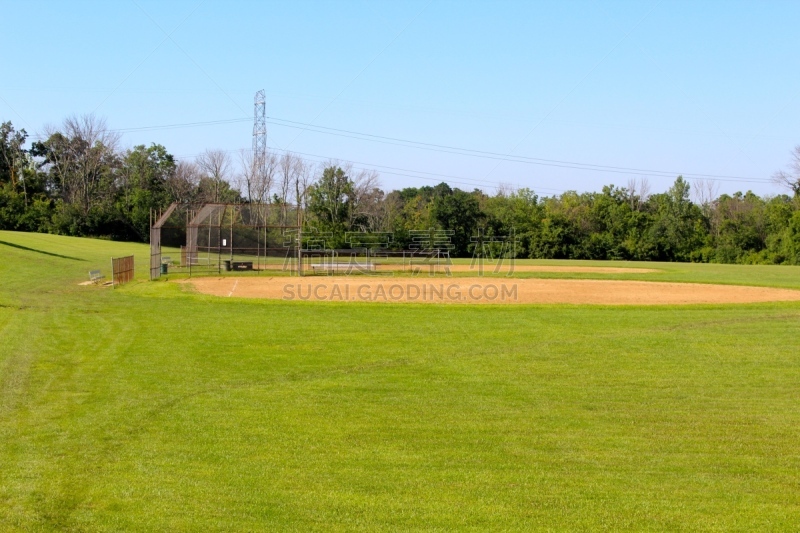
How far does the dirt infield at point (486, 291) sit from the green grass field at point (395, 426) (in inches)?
311

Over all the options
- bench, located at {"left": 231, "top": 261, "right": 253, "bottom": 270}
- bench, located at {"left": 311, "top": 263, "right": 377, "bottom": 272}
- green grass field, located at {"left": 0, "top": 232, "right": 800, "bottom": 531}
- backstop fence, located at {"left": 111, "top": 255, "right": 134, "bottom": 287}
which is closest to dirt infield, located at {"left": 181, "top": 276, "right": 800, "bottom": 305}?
backstop fence, located at {"left": 111, "top": 255, "right": 134, "bottom": 287}

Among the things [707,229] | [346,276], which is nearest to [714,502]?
[346,276]

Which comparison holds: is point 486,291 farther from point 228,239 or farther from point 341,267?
point 228,239

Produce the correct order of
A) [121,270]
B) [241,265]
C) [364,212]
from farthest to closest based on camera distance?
[364,212]
[241,265]
[121,270]

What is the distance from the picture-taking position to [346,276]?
4047 cm

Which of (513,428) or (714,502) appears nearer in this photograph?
(714,502)

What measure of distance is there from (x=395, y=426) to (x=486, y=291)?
22.1 meters

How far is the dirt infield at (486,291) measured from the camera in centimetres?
2681

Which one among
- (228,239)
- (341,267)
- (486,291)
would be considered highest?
(228,239)

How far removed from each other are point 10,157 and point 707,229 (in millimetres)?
82977

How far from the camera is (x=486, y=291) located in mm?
30969

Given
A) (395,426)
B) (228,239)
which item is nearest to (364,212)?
(228,239)

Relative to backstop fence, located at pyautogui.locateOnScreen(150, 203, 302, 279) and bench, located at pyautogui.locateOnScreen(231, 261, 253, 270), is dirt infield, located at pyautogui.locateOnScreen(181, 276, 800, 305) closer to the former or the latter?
bench, located at pyautogui.locateOnScreen(231, 261, 253, 270)

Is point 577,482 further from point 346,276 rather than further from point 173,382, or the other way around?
point 346,276
